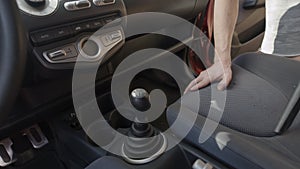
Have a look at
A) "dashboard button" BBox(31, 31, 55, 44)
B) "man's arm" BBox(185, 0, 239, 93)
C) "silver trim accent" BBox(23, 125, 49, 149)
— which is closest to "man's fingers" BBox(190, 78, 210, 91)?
"man's arm" BBox(185, 0, 239, 93)

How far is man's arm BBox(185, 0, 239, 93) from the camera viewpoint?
33.9 inches

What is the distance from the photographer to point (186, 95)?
0.82 m

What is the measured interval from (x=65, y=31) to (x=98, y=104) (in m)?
0.38

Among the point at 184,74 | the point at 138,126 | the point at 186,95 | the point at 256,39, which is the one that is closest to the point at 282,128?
the point at 186,95

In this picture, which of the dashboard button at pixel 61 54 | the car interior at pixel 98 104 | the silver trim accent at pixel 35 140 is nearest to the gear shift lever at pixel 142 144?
the car interior at pixel 98 104

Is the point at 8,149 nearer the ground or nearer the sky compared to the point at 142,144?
nearer the ground

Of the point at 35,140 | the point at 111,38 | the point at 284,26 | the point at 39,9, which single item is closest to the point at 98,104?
the point at 35,140

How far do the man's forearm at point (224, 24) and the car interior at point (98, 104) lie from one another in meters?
0.04

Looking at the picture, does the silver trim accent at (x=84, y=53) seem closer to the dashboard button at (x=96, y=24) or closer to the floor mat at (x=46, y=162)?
the dashboard button at (x=96, y=24)

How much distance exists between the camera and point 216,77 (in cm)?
87

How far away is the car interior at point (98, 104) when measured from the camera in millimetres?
622

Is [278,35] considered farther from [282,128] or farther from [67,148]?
[67,148]

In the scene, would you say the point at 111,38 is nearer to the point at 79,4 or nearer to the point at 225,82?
the point at 79,4

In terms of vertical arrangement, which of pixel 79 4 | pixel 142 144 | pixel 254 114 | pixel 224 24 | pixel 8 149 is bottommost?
pixel 8 149
